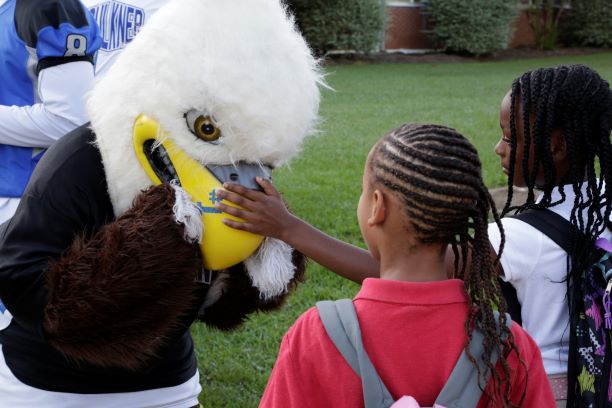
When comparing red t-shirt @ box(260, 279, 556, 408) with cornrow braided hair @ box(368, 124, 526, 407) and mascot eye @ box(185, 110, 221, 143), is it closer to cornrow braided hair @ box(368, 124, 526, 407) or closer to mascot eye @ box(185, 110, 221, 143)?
cornrow braided hair @ box(368, 124, 526, 407)

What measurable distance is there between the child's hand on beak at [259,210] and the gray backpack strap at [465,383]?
63cm

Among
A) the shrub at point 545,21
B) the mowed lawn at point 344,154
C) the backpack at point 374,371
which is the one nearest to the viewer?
the backpack at point 374,371

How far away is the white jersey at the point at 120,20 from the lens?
364 centimetres

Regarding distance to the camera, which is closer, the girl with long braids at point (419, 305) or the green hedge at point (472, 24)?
the girl with long braids at point (419, 305)

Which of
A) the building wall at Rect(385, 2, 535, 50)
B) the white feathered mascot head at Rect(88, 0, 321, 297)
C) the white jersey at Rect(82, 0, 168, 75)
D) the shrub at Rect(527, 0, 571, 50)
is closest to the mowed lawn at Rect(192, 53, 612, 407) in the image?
the white feathered mascot head at Rect(88, 0, 321, 297)

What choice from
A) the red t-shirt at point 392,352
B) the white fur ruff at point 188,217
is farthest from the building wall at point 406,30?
the red t-shirt at point 392,352

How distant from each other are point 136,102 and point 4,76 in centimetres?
109

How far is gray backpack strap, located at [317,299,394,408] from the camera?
1.73 m

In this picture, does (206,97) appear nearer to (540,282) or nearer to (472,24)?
(540,282)

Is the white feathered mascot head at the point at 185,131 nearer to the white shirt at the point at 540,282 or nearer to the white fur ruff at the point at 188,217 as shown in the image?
the white fur ruff at the point at 188,217

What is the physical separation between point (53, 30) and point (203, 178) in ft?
3.44

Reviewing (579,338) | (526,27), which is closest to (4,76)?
(579,338)

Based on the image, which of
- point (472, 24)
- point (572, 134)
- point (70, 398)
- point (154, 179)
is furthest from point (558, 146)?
point (472, 24)

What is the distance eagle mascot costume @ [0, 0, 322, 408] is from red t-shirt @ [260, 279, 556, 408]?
46 cm
